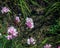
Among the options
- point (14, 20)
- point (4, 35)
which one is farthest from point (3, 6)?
point (4, 35)

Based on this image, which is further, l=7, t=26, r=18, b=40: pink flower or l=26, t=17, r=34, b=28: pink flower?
l=26, t=17, r=34, b=28: pink flower

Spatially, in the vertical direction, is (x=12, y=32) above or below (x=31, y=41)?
above

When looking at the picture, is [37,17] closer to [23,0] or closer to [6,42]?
[23,0]

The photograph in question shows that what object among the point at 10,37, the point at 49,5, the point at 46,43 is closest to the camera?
the point at 10,37

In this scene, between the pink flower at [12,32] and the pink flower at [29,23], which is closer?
the pink flower at [12,32]

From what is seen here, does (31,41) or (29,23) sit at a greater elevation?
(29,23)

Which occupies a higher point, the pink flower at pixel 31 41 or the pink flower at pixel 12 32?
the pink flower at pixel 12 32

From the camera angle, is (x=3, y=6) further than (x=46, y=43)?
Yes

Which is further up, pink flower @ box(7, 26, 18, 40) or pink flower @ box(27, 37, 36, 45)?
pink flower @ box(7, 26, 18, 40)

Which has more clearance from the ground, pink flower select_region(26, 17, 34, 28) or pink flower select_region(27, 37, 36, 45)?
pink flower select_region(26, 17, 34, 28)

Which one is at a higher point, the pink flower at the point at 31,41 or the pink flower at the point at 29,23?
the pink flower at the point at 29,23

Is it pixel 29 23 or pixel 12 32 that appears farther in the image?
pixel 29 23
